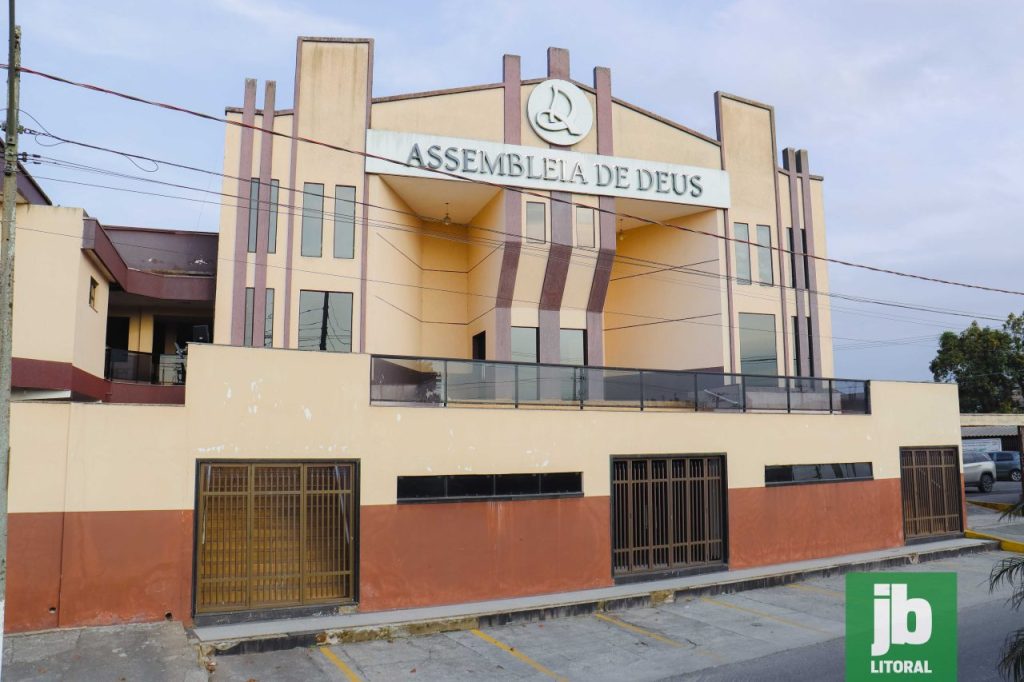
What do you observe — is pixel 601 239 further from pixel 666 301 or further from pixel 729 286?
pixel 729 286

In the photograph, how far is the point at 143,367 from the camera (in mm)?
21000

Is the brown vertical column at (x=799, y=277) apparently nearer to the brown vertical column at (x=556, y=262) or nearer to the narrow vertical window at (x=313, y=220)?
the brown vertical column at (x=556, y=262)

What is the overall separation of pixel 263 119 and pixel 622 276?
46.8 feet

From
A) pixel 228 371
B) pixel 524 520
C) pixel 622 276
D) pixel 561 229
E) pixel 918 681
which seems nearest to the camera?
pixel 918 681

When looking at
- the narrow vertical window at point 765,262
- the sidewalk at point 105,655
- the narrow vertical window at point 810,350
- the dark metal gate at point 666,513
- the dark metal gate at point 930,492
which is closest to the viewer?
the sidewalk at point 105,655

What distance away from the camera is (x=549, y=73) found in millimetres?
24328

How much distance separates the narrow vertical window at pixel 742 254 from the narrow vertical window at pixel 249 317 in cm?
1574

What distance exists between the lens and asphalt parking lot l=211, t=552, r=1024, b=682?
961 centimetres

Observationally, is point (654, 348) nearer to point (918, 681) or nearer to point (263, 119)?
point (263, 119)

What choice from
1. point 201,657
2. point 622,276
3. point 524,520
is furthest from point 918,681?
point 622,276

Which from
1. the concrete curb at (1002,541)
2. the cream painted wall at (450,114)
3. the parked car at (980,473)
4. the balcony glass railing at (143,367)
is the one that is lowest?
the concrete curb at (1002,541)

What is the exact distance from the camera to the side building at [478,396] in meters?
11.1

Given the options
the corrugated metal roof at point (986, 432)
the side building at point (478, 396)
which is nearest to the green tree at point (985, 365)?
the corrugated metal roof at point (986, 432)

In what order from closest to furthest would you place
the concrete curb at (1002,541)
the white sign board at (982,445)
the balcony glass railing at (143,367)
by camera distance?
the concrete curb at (1002,541)
the balcony glass railing at (143,367)
the white sign board at (982,445)
